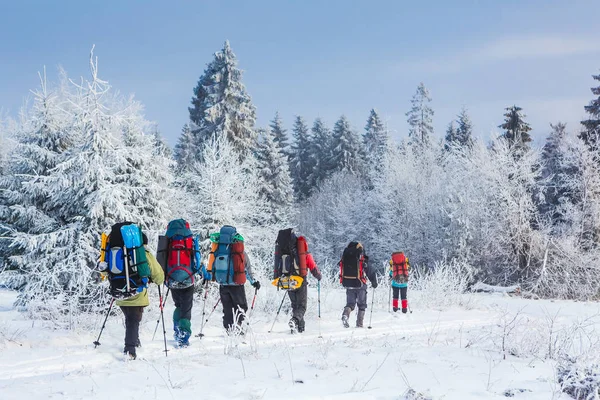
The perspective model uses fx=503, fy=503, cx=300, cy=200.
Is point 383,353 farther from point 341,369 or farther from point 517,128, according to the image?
point 517,128

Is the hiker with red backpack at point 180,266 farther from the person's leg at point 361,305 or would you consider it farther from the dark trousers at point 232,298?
the person's leg at point 361,305

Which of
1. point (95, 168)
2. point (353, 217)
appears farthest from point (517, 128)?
point (95, 168)

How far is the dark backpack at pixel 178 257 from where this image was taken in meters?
7.94

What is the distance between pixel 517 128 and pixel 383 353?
3158 cm

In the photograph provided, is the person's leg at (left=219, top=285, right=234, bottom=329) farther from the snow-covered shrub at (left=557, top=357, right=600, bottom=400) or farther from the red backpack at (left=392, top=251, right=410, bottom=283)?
the red backpack at (left=392, top=251, right=410, bottom=283)

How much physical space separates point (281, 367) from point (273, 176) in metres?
33.8

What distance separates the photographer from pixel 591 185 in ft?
89.5

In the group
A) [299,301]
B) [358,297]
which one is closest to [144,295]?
[299,301]

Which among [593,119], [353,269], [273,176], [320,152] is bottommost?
[353,269]

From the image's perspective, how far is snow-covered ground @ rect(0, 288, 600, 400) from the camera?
4.73 metres

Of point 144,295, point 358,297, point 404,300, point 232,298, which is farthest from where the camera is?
point 404,300

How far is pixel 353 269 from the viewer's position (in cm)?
1080

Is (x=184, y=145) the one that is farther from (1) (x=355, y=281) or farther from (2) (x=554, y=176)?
(1) (x=355, y=281)

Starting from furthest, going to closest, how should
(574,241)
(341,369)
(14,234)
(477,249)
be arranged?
1. (477,249)
2. (574,241)
3. (14,234)
4. (341,369)
